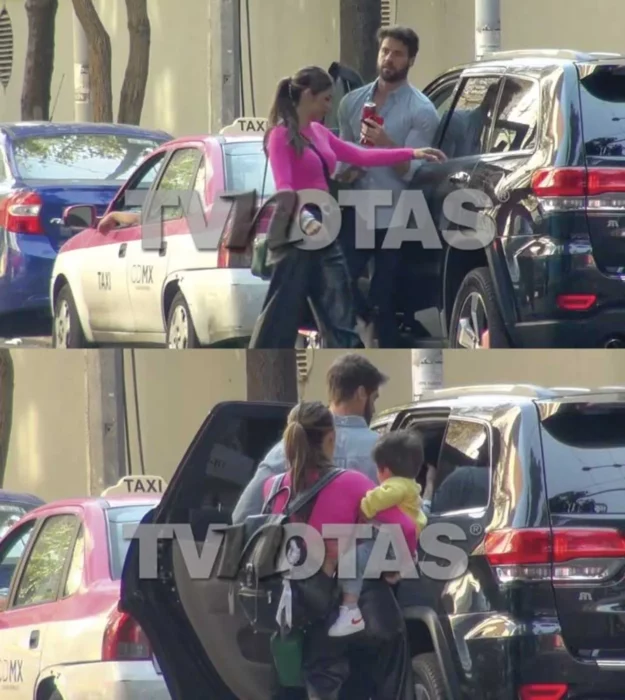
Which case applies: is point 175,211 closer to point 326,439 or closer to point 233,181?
point 233,181

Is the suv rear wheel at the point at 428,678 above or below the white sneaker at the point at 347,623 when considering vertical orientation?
below

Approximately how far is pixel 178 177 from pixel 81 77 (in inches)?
430

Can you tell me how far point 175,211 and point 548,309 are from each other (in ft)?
8.42

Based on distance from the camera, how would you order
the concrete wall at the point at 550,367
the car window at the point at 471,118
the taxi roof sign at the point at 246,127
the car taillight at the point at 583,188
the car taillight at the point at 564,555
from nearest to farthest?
the car taillight at the point at 564,555
the car taillight at the point at 583,188
the car window at the point at 471,118
the taxi roof sign at the point at 246,127
the concrete wall at the point at 550,367

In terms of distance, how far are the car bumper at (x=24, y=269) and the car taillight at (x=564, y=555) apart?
5878 mm

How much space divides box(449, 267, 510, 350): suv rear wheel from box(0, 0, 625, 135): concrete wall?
993 centimetres

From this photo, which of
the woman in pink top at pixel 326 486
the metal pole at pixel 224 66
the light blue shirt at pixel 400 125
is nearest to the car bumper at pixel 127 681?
the woman in pink top at pixel 326 486

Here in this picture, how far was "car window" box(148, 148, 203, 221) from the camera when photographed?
9.40 metres

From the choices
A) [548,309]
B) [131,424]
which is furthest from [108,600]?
[131,424]

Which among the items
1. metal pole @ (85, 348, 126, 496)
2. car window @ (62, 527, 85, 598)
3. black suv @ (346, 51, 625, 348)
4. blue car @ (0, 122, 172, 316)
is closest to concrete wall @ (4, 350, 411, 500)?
metal pole @ (85, 348, 126, 496)

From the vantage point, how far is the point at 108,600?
7.78 meters

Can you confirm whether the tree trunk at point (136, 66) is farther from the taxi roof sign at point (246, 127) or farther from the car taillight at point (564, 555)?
the car taillight at point (564, 555)

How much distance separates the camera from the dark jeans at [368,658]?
6383 millimetres

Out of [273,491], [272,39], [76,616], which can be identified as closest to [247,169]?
[76,616]
